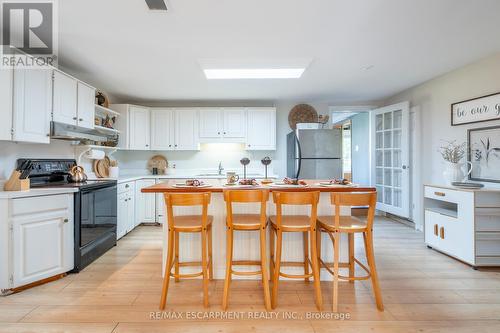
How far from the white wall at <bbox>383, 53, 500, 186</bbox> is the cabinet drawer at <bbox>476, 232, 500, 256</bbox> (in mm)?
687

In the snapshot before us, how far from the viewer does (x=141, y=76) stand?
3514mm

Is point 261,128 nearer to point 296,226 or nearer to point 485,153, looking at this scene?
point 296,226

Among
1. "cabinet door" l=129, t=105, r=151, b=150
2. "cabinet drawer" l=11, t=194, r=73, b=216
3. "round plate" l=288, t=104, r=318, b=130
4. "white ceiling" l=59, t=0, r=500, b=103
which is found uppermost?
"white ceiling" l=59, t=0, r=500, b=103

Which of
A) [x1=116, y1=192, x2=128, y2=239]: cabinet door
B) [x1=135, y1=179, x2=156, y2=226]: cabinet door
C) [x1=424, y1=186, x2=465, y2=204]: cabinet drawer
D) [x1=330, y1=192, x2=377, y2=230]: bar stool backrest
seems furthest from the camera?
[x1=135, y1=179, x2=156, y2=226]: cabinet door

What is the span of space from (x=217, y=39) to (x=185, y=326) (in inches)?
101

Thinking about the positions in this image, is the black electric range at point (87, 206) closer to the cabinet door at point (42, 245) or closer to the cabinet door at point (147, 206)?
the cabinet door at point (42, 245)

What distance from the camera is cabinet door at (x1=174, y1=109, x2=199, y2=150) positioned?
4746mm

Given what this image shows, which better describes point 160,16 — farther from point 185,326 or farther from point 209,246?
point 185,326

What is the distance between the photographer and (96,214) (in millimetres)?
2871

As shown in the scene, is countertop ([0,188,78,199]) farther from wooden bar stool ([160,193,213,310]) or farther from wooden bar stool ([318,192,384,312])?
wooden bar stool ([318,192,384,312])

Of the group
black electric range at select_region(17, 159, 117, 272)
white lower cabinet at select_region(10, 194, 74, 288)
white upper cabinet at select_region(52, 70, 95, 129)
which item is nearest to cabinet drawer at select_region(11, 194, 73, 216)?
white lower cabinet at select_region(10, 194, 74, 288)

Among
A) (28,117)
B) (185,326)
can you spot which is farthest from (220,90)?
(185,326)

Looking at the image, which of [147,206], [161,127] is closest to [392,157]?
[161,127]

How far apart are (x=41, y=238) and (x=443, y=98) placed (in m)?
5.29
